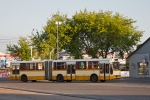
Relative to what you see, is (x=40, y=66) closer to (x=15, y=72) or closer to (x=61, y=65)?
(x=61, y=65)

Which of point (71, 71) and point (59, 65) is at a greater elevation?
point (59, 65)

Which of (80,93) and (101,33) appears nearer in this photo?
(80,93)

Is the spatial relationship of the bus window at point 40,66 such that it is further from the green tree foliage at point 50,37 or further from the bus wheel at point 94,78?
the green tree foliage at point 50,37

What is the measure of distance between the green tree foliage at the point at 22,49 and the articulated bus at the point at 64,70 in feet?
92.4

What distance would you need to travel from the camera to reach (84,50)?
72.5m

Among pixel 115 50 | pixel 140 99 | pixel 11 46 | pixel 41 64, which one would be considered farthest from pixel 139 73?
pixel 140 99

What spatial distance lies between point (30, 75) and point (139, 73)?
18.2 metres

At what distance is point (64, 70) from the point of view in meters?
47.4

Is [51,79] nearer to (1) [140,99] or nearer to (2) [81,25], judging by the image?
(2) [81,25]

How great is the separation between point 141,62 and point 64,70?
54.0 ft

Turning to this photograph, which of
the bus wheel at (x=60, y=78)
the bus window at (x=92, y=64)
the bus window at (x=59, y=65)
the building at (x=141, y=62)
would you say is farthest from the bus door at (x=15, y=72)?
the building at (x=141, y=62)

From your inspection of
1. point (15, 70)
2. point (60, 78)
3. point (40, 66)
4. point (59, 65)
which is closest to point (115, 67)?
point (60, 78)

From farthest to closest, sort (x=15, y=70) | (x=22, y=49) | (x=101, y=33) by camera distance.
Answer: (x=22, y=49) < (x=101, y=33) < (x=15, y=70)

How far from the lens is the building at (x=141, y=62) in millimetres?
57688
